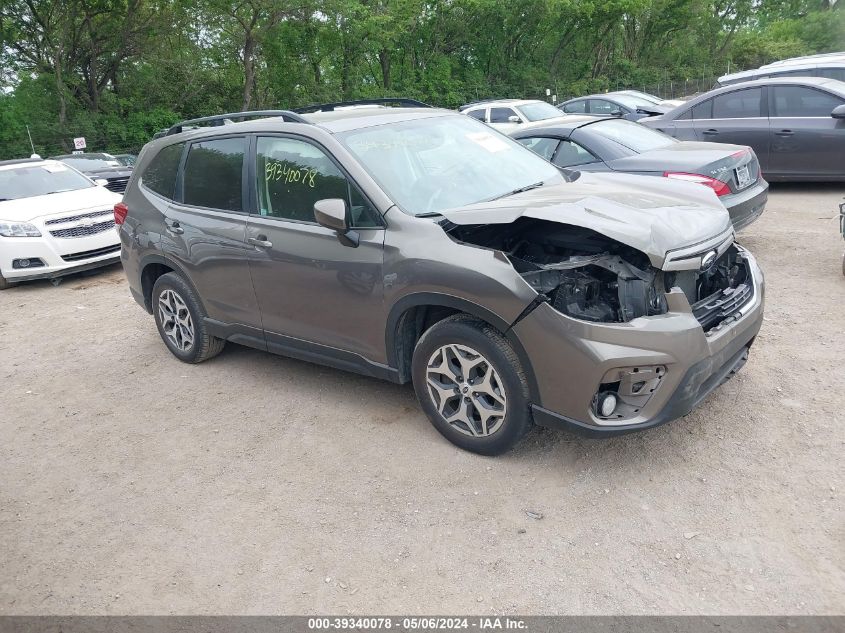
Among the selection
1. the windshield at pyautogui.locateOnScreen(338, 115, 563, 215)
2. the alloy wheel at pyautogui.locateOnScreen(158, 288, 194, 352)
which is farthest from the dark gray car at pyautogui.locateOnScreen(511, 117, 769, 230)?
the alloy wheel at pyautogui.locateOnScreen(158, 288, 194, 352)

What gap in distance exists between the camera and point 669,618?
269 centimetres

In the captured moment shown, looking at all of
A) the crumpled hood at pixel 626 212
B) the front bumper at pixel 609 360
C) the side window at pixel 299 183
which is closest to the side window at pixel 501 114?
the side window at pixel 299 183

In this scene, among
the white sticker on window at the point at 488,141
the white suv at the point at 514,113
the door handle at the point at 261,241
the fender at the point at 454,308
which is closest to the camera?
the fender at the point at 454,308

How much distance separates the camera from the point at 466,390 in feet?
12.4

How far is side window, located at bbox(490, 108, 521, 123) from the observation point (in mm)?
15391

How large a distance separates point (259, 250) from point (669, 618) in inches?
125

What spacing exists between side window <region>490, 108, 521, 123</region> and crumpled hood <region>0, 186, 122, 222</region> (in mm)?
8658

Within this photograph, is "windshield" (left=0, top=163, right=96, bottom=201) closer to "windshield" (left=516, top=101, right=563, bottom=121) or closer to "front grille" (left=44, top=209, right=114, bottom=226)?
"front grille" (left=44, top=209, right=114, bottom=226)

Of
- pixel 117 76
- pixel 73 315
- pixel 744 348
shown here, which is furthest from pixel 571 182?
pixel 117 76

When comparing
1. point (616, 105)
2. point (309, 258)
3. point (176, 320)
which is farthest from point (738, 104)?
point (176, 320)

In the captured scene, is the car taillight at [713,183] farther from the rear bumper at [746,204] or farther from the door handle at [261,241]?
the door handle at [261,241]

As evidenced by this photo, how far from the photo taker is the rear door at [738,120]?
9539 millimetres

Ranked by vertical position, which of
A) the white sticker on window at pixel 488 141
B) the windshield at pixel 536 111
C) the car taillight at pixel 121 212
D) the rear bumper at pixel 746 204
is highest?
the white sticker on window at pixel 488 141

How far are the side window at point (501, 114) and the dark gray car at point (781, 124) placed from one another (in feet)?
18.8
